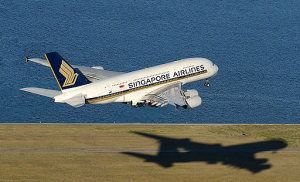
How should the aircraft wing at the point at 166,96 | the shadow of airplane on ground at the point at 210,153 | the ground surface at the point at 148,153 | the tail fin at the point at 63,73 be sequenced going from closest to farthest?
the ground surface at the point at 148,153 → the tail fin at the point at 63,73 → the shadow of airplane on ground at the point at 210,153 → the aircraft wing at the point at 166,96

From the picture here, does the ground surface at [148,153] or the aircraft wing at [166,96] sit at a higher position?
the aircraft wing at [166,96]

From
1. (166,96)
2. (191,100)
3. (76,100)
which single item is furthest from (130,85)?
(191,100)

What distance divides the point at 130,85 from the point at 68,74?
13.2m

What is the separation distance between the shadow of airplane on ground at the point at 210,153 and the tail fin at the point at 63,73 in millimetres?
17118

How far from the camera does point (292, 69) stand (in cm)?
17838

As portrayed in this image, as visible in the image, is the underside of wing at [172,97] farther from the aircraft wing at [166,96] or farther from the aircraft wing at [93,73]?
the aircraft wing at [93,73]

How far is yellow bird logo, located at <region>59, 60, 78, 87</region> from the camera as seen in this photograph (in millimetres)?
89338

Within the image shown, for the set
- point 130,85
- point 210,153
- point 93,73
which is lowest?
point 210,153

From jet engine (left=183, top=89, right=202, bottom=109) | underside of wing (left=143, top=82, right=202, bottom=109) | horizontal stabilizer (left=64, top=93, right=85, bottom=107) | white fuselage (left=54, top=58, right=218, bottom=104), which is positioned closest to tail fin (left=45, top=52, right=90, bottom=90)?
white fuselage (left=54, top=58, right=218, bottom=104)

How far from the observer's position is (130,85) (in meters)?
97.2

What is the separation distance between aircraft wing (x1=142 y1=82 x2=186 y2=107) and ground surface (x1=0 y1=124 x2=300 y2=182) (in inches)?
322

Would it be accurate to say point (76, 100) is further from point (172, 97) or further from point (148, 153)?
point (172, 97)

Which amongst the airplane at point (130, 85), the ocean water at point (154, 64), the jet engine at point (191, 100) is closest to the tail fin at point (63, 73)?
the airplane at point (130, 85)

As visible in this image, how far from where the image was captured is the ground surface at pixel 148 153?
86812 millimetres
